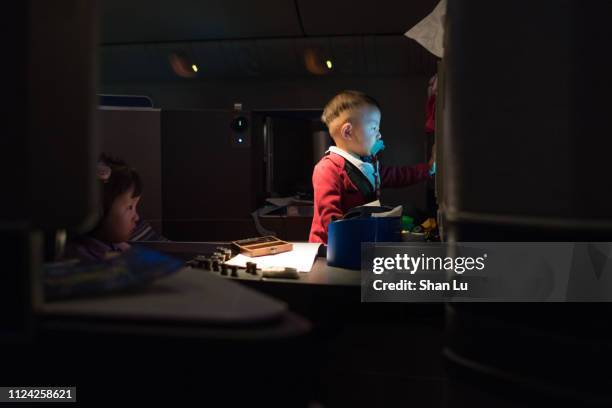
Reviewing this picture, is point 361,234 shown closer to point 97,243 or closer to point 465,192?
point 465,192

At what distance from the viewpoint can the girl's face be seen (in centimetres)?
129

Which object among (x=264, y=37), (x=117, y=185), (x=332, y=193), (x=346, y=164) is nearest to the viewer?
(x=117, y=185)

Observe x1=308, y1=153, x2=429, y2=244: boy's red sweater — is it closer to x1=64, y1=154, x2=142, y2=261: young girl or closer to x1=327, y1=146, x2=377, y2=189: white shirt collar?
x1=327, y1=146, x2=377, y2=189: white shirt collar

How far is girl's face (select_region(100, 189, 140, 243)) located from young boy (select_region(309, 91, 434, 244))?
550mm

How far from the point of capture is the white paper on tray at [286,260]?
110 centimetres

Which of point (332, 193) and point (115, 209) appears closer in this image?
point (115, 209)

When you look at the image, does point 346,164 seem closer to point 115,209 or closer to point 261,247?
point 261,247

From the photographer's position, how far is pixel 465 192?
0.65 metres

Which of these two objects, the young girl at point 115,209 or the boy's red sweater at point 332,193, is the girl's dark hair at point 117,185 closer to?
the young girl at point 115,209

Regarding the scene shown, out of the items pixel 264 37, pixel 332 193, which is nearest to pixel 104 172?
pixel 332 193

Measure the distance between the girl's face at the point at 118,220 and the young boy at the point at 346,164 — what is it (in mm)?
550

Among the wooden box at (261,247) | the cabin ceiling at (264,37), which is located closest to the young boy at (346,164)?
the wooden box at (261,247)

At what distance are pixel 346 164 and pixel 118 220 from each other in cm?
73

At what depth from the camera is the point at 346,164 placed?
68.1 inches
